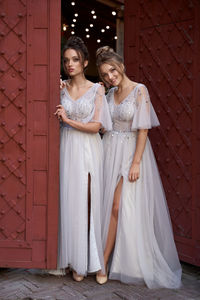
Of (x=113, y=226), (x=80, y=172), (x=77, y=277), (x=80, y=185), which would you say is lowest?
(x=77, y=277)

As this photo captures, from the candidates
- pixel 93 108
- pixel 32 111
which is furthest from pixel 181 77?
pixel 32 111

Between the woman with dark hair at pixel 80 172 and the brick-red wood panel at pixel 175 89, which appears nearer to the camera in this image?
the woman with dark hair at pixel 80 172

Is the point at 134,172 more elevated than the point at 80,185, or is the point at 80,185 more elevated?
the point at 134,172

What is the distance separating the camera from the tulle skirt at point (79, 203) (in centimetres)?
328

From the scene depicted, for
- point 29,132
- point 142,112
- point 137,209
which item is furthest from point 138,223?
point 29,132

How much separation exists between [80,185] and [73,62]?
3.64ft

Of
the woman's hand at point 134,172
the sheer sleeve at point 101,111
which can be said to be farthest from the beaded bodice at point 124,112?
the woman's hand at point 134,172

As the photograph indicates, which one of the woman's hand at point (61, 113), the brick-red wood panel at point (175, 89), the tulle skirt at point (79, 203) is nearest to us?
the woman's hand at point (61, 113)

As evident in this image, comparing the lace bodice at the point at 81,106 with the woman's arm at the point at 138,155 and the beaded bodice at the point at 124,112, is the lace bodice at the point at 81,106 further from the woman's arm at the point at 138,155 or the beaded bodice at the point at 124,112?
the woman's arm at the point at 138,155

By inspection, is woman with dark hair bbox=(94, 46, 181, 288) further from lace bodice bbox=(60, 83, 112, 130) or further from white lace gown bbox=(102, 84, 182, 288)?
lace bodice bbox=(60, 83, 112, 130)

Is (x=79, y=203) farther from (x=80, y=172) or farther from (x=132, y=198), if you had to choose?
(x=132, y=198)

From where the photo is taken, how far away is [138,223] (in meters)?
3.37

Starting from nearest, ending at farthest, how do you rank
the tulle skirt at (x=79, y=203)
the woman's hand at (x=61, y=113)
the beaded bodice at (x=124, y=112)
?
the woman's hand at (x=61, y=113) → the tulle skirt at (x=79, y=203) → the beaded bodice at (x=124, y=112)

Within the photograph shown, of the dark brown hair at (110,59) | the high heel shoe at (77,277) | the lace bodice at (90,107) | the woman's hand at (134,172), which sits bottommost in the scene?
the high heel shoe at (77,277)
